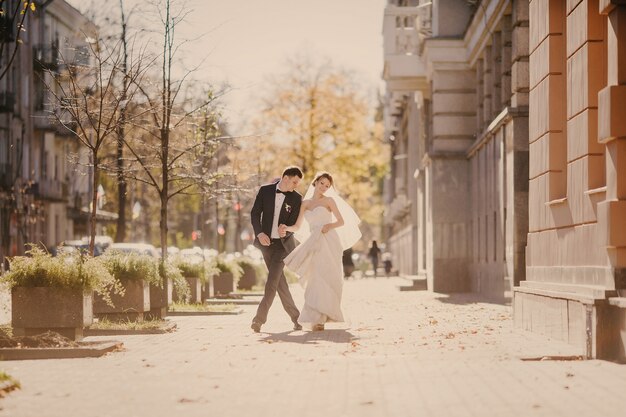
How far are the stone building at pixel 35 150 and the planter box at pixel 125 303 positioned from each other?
1293 inches

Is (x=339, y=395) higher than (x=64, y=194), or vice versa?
(x=64, y=194)

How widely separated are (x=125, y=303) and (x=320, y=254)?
106 inches

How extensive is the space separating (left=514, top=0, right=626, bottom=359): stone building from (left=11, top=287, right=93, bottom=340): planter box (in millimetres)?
5251

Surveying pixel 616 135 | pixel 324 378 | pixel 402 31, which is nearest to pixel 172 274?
pixel 616 135

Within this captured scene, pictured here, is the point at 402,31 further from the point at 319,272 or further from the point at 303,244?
the point at 319,272

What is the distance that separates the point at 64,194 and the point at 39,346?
5654 cm

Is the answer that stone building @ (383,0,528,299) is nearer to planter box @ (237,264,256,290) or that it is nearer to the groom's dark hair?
planter box @ (237,264,256,290)

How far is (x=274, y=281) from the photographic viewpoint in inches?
651

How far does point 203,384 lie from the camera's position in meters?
9.85

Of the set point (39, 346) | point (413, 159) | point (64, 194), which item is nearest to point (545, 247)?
point (39, 346)

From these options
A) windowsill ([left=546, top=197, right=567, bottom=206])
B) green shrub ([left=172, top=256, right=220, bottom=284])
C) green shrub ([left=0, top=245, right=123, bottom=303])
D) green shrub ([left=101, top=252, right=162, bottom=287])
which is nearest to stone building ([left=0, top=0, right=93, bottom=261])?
green shrub ([left=172, top=256, right=220, bottom=284])

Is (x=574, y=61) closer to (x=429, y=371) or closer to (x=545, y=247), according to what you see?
(x=545, y=247)

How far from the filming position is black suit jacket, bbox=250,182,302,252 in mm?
16750

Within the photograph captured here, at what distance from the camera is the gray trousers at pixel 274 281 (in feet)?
53.5
